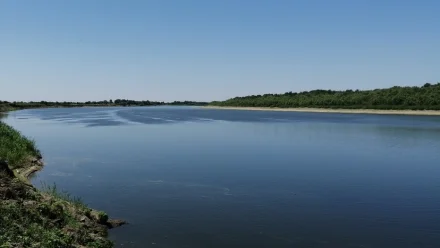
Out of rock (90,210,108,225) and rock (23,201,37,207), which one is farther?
rock (90,210,108,225)

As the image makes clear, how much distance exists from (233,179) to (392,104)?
392 feet

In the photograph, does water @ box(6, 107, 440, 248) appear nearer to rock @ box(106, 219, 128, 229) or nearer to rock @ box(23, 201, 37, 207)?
rock @ box(106, 219, 128, 229)

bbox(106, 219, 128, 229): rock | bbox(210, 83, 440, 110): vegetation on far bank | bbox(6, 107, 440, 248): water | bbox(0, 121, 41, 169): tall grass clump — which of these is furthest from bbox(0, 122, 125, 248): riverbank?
bbox(210, 83, 440, 110): vegetation on far bank

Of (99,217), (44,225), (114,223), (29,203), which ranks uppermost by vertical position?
(29,203)

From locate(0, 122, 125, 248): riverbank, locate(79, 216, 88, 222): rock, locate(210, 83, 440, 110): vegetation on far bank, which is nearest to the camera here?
locate(0, 122, 125, 248): riverbank

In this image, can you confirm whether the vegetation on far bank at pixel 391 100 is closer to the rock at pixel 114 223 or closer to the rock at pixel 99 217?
the rock at pixel 114 223

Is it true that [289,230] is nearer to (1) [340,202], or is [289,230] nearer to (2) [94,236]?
(1) [340,202]

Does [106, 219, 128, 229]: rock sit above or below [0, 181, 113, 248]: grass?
below

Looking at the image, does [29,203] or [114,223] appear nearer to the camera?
[29,203]

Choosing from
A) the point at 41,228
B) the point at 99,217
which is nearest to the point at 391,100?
the point at 99,217

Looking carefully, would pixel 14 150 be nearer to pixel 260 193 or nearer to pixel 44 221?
pixel 260 193

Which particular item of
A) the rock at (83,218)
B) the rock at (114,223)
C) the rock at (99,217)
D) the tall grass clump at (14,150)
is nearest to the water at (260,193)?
the rock at (114,223)

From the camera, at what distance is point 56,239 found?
1197 cm

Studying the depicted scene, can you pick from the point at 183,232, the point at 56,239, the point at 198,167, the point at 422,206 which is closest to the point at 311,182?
the point at 422,206
